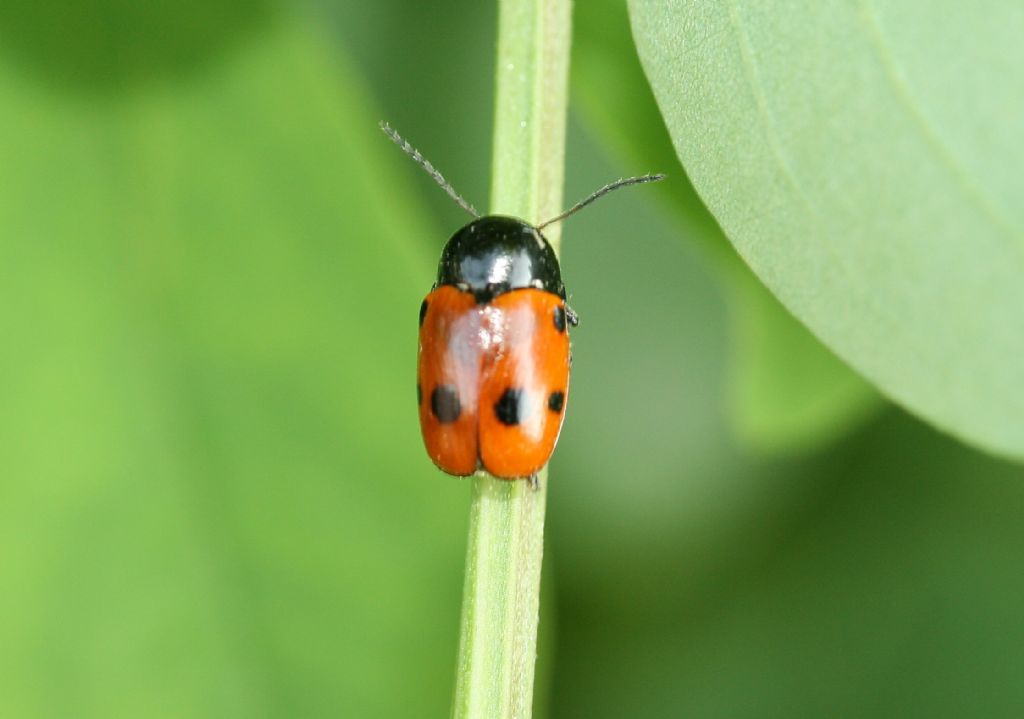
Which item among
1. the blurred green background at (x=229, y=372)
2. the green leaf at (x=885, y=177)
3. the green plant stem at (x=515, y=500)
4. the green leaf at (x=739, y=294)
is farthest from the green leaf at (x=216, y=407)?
the green leaf at (x=885, y=177)

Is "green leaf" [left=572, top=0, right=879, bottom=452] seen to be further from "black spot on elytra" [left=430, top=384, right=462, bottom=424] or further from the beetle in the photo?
"black spot on elytra" [left=430, top=384, right=462, bottom=424]

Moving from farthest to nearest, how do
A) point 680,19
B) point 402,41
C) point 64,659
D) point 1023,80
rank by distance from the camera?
point 402,41
point 64,659
point 680,19
point 1023,80

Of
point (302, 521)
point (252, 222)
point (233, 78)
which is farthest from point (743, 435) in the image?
point (233, 78)

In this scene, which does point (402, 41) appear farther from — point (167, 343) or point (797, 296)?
point (797, 296)

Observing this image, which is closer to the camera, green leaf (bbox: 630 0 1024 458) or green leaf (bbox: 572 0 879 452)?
green leaf (bbox: 630 0 1024 458)

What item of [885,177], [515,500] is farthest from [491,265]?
[885,177]

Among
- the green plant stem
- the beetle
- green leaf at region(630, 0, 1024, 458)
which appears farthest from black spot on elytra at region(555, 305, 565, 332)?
green leaf at region(630, 0, 1024, 458)

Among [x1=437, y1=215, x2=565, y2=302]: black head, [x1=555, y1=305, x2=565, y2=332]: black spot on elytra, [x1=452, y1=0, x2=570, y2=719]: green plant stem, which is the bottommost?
[x1=452, y1=0, x2=570, y2=719]: green plant stem
